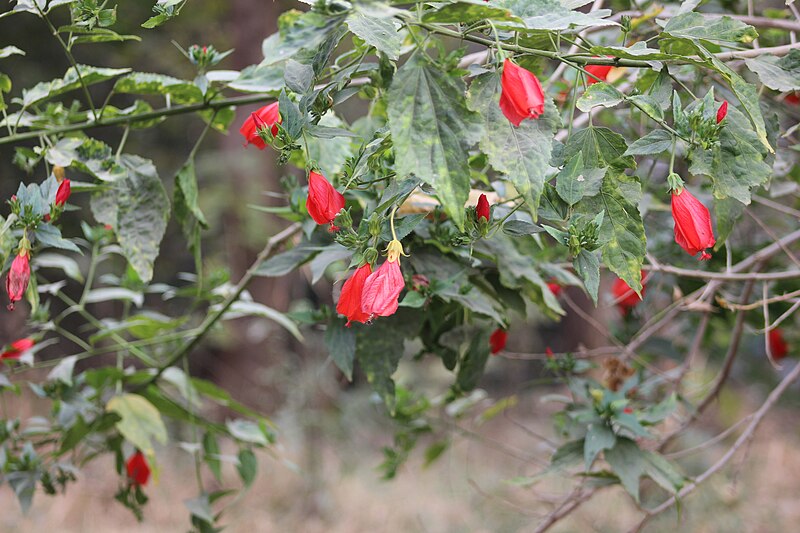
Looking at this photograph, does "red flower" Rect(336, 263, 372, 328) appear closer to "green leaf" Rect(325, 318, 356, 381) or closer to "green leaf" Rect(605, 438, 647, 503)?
"green leaf" Rect(325, 318, 356, 381)

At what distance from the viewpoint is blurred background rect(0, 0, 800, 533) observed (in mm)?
3395

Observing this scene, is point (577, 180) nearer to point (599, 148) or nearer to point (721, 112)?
point (599, 148)

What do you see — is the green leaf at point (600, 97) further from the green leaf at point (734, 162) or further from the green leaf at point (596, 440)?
the green leaf at point (596, 440)

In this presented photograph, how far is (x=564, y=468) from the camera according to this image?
1321 mm

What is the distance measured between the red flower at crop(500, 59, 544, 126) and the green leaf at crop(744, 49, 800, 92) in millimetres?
312

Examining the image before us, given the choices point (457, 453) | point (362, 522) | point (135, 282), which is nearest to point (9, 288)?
point (135, 282)

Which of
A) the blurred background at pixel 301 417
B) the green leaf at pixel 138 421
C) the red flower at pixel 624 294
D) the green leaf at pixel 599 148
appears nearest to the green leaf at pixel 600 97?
the green leaf at pixel 599 148

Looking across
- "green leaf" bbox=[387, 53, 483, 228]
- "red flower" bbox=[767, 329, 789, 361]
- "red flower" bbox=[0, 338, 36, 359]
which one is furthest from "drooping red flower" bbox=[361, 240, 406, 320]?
"red flower" bbox=[767, 329, 789, 361]

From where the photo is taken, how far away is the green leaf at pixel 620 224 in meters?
0.78

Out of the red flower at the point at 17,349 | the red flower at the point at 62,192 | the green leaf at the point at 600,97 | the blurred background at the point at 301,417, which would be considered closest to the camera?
the green leaf at the point at 600,97

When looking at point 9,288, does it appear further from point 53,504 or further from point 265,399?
point 265,399

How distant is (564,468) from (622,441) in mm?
114

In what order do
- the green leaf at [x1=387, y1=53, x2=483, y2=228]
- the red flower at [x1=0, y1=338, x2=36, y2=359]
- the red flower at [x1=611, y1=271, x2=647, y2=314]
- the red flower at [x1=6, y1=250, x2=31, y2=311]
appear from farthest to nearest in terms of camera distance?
the red flower at [x1=611, y1=271, x2=647, y2=314]
the red flower at [x1=0, y1=338, x2=36, y2=359]
the red flower at [x1=6, y1=250, x2=31, y2=311]
the green leaf at [x1=387, y1=53, x2=483, y2=228]

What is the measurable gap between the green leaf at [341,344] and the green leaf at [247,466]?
1.70 feet
